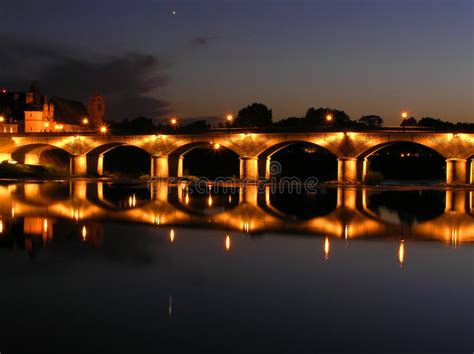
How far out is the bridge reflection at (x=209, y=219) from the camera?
2412 centimetres

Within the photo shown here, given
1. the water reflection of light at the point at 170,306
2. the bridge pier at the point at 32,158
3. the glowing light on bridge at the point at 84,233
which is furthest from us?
the bridge pier at the point at 32,158

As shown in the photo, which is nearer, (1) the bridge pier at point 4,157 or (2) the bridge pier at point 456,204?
(2) the bridge pier at point 456,204

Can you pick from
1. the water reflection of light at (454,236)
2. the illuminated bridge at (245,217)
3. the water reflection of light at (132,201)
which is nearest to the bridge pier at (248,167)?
the water reflection of light at (132,201)

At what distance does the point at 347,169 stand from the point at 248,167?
12.2m

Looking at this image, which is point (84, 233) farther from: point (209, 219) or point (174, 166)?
point (174, 166)

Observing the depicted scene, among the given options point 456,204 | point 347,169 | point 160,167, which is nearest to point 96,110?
point 160,167

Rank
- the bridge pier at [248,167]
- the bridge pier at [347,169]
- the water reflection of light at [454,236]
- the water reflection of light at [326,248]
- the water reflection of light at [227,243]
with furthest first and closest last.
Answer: the bridge pier at [248,167], the bridge pier at [347,169], the water reflection of light at [454,236], the water reflection of light at [227,243], the water reflection of light at [326,248]

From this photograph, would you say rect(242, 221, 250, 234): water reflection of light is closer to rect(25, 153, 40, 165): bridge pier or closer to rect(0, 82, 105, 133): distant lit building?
rect(25, 153, 40, 165): bridge pier

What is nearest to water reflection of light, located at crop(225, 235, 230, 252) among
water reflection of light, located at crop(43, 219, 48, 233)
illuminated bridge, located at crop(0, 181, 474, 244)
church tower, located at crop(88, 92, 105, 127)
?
illuminated bridge, located at crop(0, 181, 474, 244)

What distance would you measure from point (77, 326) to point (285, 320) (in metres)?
4.11

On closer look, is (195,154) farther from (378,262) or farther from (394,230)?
(378,262)

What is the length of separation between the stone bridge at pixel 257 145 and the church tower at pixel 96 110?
44825 millimetres

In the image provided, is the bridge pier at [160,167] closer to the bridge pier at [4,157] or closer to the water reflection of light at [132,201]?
the bridge pier at [4,157]

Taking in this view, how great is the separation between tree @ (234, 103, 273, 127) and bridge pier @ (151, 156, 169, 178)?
66233 millimetres
